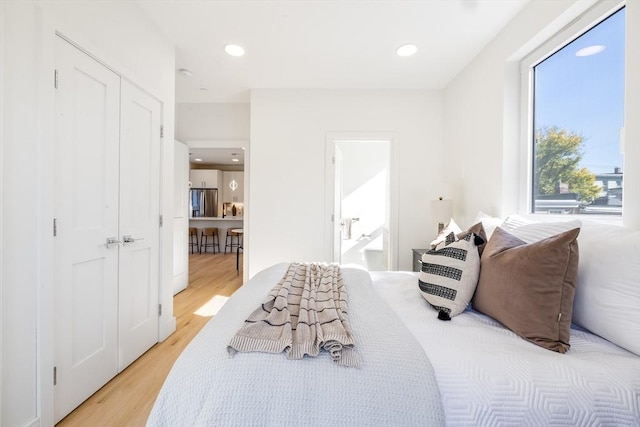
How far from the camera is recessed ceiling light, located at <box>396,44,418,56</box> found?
2.52 metres

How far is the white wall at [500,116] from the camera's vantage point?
4.34ft

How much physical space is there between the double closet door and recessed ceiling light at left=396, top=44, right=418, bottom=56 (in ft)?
7.12

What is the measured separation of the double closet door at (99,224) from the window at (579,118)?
9.47ft

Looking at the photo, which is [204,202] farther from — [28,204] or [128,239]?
[28,204]

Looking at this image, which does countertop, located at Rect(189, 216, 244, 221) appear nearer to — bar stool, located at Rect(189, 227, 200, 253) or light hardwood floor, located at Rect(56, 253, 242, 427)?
bar stool, located at Rect(189, 227, 200, 253)

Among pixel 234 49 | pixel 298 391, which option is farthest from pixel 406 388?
pixel 234 49

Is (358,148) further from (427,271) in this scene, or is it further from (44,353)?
(44,353)

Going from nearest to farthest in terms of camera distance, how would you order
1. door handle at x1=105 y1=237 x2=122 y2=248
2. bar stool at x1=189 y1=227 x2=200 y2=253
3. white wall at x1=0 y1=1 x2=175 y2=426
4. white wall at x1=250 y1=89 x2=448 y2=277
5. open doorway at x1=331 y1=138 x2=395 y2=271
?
white wall at x1=0 y1=1 x2=175 y2=426 < door handle at x1=105 y1=237 x2=122 y2=248 < white wall at x1=250 y1=89 x2=448 y2=277 < open doorway at x1=331 y1=138 x2=395 y2=271 < bar stool at x1=189 y1=227 x2=200 y2=253

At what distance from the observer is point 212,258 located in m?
6.58

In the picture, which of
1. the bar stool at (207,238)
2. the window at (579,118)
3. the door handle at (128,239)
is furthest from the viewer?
the bar stool at (207,238)

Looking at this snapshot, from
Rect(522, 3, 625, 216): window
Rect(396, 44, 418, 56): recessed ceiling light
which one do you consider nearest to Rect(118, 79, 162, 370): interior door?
Rect(396, 44, 418, 56): recessed ceiling light

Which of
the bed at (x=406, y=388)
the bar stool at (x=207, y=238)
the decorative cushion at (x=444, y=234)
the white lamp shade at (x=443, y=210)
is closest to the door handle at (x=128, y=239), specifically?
the bed at (x=406, y=388)

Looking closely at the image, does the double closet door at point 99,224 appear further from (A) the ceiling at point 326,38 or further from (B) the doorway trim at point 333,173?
(B) the doorway trim at point 333,173

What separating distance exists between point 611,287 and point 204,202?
8.38 metres
